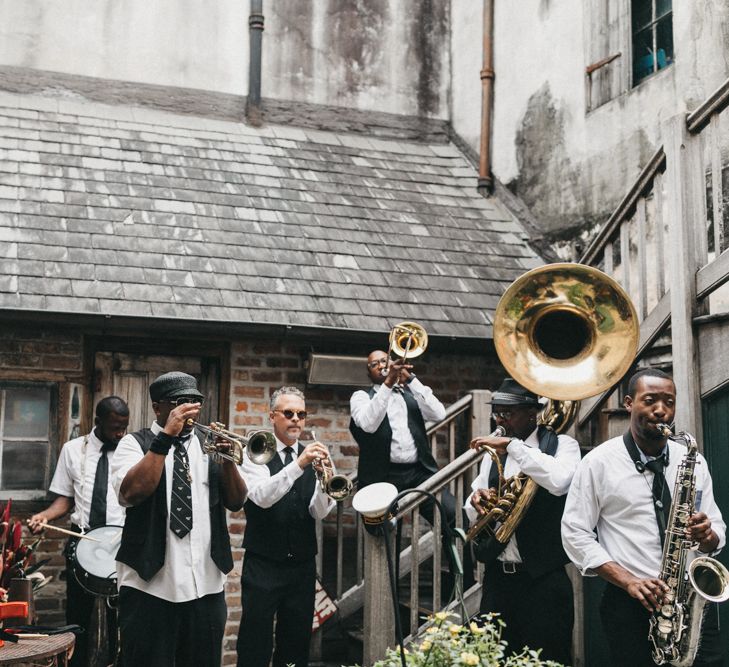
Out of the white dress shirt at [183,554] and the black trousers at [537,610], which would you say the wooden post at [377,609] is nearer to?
the black trousers at [537,610]

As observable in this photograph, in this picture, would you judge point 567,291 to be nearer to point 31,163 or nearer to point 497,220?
point 497,220

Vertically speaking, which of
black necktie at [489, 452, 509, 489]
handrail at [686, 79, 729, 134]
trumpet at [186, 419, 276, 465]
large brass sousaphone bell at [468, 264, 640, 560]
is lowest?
black necktie at [489, 452, 509, 489]

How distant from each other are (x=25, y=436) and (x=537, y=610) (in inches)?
170

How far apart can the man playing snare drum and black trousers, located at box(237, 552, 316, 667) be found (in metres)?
1.26

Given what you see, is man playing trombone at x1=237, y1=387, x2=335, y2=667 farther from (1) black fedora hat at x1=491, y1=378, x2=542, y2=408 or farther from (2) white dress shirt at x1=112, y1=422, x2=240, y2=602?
(1) black fedora hat at x1=491, y1=378, x2=542, y2=408

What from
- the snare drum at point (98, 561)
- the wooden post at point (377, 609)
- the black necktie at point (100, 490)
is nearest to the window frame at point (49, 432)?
the black necktie at point (100, 490)

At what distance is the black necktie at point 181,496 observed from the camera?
4531mm

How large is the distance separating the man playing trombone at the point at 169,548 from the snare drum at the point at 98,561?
1231mm

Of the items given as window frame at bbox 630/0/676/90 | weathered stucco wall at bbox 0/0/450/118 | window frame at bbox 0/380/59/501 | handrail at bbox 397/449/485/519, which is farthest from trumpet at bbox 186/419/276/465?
weathered stucco wall at bbox 0/0/450/118

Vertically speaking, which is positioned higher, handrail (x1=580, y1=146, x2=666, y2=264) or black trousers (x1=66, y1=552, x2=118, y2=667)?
handrail (x1=580, y1=146, x2=666, y2=264)

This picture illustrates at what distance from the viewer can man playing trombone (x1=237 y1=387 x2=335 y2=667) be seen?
17.3 feet

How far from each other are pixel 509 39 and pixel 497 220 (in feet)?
7.20

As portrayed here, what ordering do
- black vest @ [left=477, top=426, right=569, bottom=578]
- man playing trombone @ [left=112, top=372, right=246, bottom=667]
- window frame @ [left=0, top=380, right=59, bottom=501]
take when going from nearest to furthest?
man playing trombone @ [left=112, top=372, right=246, bottom=667] < black vest @ [left=477, top=426, right=569, bottom=578] < window frame @ [left=0, top=380, right=59, bottom=501]

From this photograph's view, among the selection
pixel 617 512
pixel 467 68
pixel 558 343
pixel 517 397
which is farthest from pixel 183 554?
pixel 467 68
